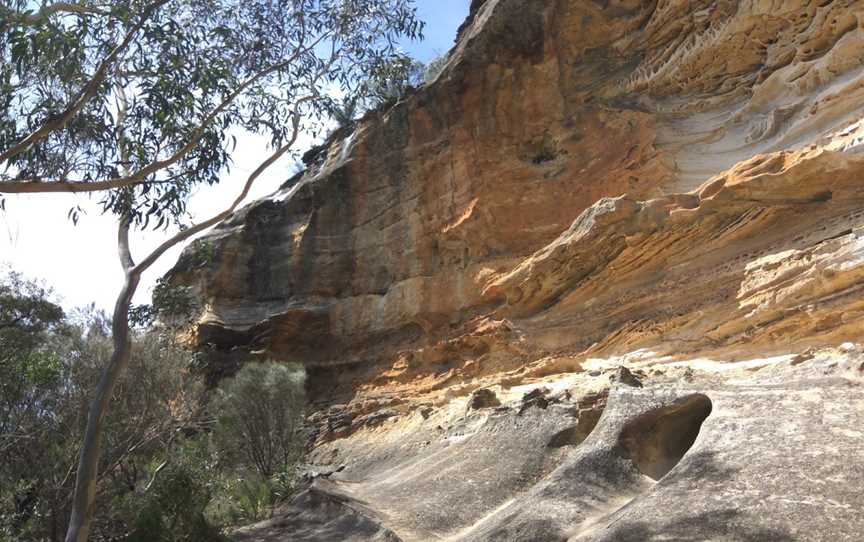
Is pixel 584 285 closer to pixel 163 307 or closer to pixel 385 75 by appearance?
pixel 385 75

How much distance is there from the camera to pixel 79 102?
25.2 feet

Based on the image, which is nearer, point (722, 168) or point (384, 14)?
point (384, 14)

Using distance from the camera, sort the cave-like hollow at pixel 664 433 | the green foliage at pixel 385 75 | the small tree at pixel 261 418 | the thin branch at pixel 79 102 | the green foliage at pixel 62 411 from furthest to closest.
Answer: the small tree at pixel 261 418
the green foliage at pixel 385 75
the green foliage at pixel 62 411
the thin branch at pixel 79 102
the cave-like hollow at pixel 664 433

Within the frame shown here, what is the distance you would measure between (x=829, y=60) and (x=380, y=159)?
38.8ft

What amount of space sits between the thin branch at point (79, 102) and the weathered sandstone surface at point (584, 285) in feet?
16.1

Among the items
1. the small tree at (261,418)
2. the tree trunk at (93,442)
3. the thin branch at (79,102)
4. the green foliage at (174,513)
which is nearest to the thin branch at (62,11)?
the thin branch at (79,102)

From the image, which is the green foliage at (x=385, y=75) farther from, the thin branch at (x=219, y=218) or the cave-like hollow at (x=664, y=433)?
the cave-like hollow at (x=664, y=433)

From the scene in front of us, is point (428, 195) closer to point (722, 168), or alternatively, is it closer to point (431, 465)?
point (722, 168)

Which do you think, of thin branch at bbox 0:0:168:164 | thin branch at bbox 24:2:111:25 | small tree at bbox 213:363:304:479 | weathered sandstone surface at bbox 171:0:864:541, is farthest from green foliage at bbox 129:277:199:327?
thin branch at bbox 24:2:111:25

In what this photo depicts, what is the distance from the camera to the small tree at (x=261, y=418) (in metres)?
15.3

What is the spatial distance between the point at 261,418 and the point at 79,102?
9556 mm

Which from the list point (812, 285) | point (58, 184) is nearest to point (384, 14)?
point (58, 184)

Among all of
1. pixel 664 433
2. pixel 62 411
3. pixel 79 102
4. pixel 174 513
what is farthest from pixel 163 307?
pixel 664 433

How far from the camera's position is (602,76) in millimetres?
18938
